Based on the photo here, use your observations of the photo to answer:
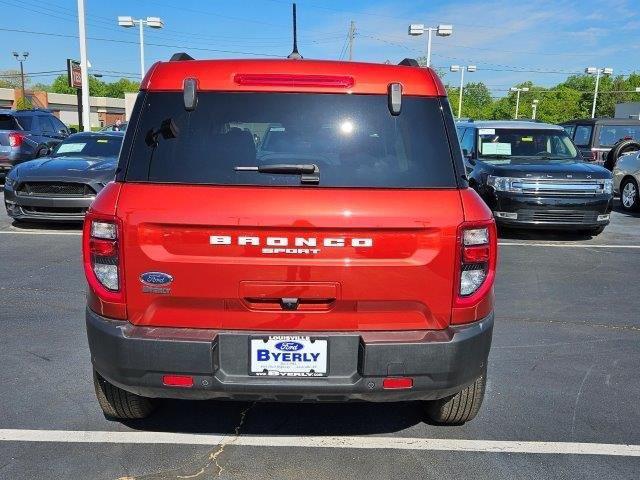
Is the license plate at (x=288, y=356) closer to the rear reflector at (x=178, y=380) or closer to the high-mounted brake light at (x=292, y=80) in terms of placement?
the rear reflector at (x=178, y=380)

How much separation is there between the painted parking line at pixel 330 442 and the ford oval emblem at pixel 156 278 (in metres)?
1.03

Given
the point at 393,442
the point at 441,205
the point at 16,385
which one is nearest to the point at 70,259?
the point at 16,385

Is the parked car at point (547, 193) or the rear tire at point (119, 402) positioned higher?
the parked car at point (547, 193)

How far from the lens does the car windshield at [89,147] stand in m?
10.4

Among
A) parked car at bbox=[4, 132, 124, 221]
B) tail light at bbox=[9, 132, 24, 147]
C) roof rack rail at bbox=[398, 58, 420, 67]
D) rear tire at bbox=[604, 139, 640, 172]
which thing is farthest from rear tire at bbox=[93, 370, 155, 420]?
rear tire at bbox=[604, 139, 640, 172]

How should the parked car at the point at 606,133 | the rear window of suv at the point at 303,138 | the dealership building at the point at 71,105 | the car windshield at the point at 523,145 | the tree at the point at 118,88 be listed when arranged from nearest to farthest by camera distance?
the rear window of suv at the point at 303,138
the car windshield at the point at 523,145
the parked car at the point at 606,133
the dealership building at the point at 71,105
the tree at the point at 118,88

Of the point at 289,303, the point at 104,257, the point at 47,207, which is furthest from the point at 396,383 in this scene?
the point at 47,207

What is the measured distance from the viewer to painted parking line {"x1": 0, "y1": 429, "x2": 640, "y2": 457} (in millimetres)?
3160

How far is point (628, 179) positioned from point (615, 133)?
12.3 feet

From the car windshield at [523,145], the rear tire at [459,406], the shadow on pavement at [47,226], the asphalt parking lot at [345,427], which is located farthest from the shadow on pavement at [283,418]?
the car windshield at [523,145]

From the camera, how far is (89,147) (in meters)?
10.6

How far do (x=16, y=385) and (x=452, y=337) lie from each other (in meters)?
2.85

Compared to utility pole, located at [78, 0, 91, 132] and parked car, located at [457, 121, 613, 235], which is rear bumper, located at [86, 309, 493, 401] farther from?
utility pole, located at [78, 0, 91, 132]

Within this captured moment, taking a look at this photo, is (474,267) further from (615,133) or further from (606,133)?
(615,133)
